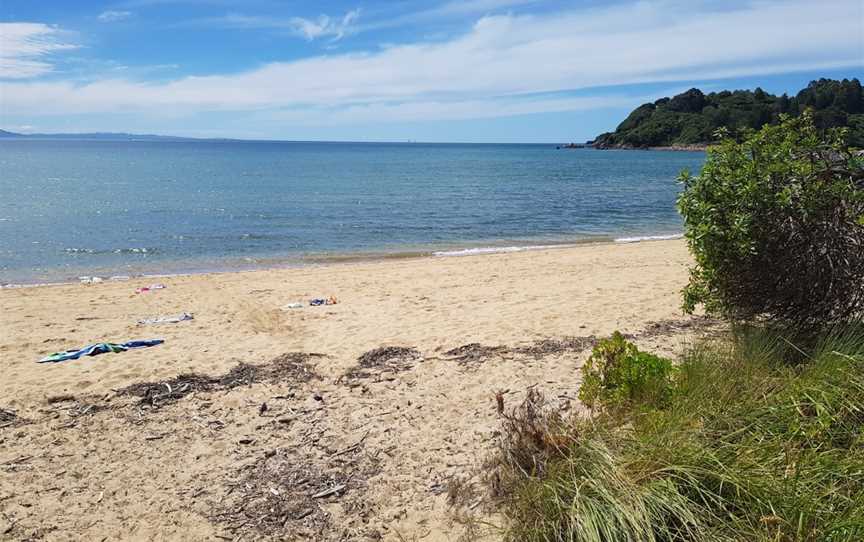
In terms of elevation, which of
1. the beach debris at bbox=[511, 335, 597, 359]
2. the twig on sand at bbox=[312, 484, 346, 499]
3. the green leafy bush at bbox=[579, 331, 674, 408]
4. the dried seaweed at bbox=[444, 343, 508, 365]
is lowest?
the twig on sand at bbox=[312, 484, 346, 499]

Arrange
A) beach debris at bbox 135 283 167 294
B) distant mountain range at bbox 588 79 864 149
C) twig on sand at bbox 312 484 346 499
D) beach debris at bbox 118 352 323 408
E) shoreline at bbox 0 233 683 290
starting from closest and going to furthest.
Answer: twig on sand at bbox 312 484 346 499 → beach debris at bbox 118 352 323 408 → beach debris at bbox 135 283 167 294 → shoreline at bbox 0 233 683 290 → distant mountain range at bbox 588 79 864 149

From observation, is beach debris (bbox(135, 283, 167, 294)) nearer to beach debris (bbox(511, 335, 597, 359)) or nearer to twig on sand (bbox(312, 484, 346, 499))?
beach debris (bbox(511, 335, 597, 359))

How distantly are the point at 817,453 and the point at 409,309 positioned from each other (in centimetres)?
750

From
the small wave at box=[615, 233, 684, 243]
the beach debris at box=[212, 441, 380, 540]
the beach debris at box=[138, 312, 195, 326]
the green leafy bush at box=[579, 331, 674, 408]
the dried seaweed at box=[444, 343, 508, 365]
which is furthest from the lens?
the small wave at box=[615, 233, 684, 243]

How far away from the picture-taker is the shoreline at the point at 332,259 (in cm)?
1622

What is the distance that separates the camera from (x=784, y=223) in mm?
5898

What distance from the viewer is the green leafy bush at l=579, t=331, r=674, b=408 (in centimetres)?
482

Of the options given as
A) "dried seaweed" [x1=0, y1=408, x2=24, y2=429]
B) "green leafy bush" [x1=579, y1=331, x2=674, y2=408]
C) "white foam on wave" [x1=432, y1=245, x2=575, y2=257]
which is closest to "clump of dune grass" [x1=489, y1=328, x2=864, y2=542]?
"green leafy bush" [x1=579, y1=331, x2=674, y2=408]

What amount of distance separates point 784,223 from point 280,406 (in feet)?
17.1

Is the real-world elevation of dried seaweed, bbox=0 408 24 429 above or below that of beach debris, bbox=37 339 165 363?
above

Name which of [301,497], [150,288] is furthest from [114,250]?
[301,497]

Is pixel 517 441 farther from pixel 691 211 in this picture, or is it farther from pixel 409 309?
pixel 409 309

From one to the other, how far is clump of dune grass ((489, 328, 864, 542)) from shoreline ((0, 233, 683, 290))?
13.8 metres

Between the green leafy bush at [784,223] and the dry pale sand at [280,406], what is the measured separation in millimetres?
1647
